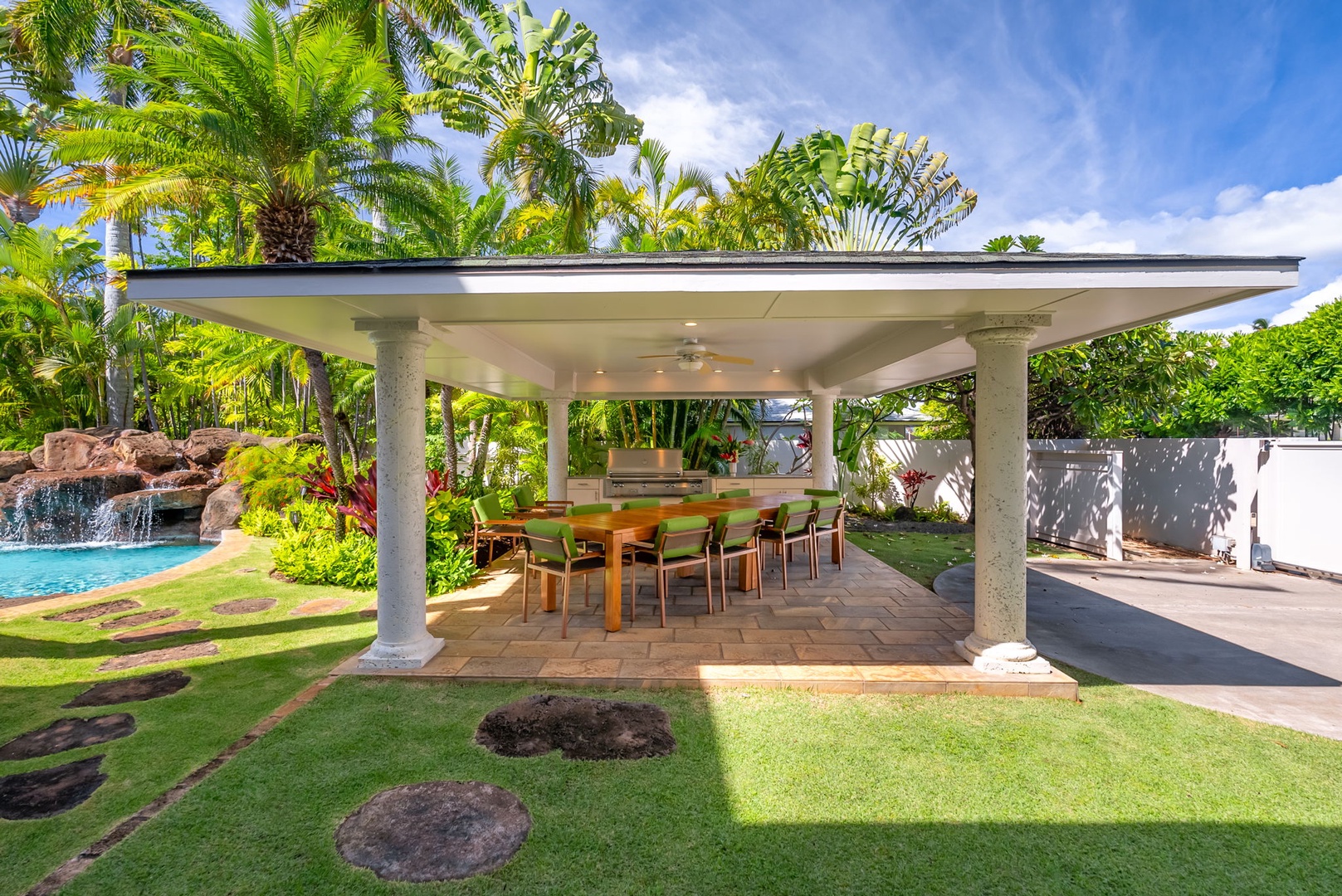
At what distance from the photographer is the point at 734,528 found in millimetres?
5672

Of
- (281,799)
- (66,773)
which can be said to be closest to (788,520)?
(281,799)

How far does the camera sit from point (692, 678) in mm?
3770

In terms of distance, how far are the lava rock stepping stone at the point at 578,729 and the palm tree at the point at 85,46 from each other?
44.6ft

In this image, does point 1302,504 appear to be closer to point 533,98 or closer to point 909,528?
point 909,528

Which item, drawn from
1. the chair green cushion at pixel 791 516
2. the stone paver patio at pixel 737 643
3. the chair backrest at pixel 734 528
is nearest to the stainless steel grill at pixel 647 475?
the chair green cushion at pixel 791 516

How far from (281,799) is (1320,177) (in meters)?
59.4

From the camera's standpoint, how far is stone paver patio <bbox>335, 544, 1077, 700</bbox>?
376 cm

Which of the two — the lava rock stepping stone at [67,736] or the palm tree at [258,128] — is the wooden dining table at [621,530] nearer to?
the lava rock stepping stone at [67,736]

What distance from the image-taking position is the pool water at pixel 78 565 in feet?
23.8

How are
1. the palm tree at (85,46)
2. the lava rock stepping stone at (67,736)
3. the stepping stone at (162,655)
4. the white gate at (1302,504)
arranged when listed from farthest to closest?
1. the palm tree at (85,46)
2. the white gate at (1302,504)
3. the stepping stone at (162,655)
4. the lava rock stepping stone at (67,736)

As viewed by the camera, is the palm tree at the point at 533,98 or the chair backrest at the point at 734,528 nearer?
the chair backrest at the point at 734,528

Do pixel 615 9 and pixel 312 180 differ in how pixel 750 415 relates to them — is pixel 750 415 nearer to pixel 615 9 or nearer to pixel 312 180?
pixel 615 9

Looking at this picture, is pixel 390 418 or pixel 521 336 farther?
pixel 521 336

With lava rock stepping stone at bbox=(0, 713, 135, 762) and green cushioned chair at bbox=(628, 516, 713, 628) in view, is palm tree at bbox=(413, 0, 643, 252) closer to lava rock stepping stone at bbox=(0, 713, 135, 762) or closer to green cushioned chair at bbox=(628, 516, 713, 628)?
green cushioned chair at bbox=(628, 516, 713, 628)
